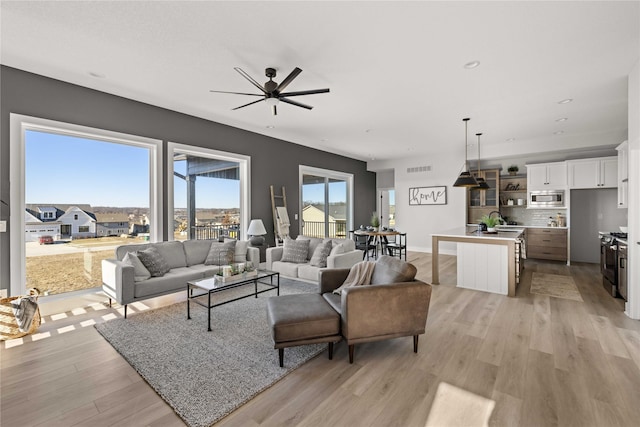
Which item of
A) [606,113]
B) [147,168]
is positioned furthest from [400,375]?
[606,113]

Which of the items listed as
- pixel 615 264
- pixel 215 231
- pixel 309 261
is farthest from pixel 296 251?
pixel 615 264

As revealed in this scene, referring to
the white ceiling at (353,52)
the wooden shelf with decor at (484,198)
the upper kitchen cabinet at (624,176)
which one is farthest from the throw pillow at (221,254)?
the wooden shelf with decor at (484,198)

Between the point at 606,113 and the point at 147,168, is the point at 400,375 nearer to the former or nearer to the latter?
the point at 147,168

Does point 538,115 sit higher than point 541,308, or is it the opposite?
point 538,115

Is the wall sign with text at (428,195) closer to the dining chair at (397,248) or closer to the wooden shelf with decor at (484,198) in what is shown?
the wooden shelf with decor at (484,198)

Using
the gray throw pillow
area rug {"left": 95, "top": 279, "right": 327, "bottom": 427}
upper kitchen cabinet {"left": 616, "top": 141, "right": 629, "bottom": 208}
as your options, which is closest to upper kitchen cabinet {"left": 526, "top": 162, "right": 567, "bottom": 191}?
upper kitchen cabinet {"left": 616, "top": 141, "right": 629, "bottom": 208}

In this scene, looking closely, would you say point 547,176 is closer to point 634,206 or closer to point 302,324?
point 634,206

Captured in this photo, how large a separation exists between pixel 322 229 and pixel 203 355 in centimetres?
608

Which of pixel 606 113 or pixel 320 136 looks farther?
pixel 320 136

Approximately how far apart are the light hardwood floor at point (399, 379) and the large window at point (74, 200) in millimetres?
782

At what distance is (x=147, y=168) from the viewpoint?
15.1 feet

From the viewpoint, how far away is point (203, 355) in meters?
2.60

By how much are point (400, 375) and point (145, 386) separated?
1948 mm

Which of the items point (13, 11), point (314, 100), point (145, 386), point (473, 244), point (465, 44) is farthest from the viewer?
point (473, 244)
